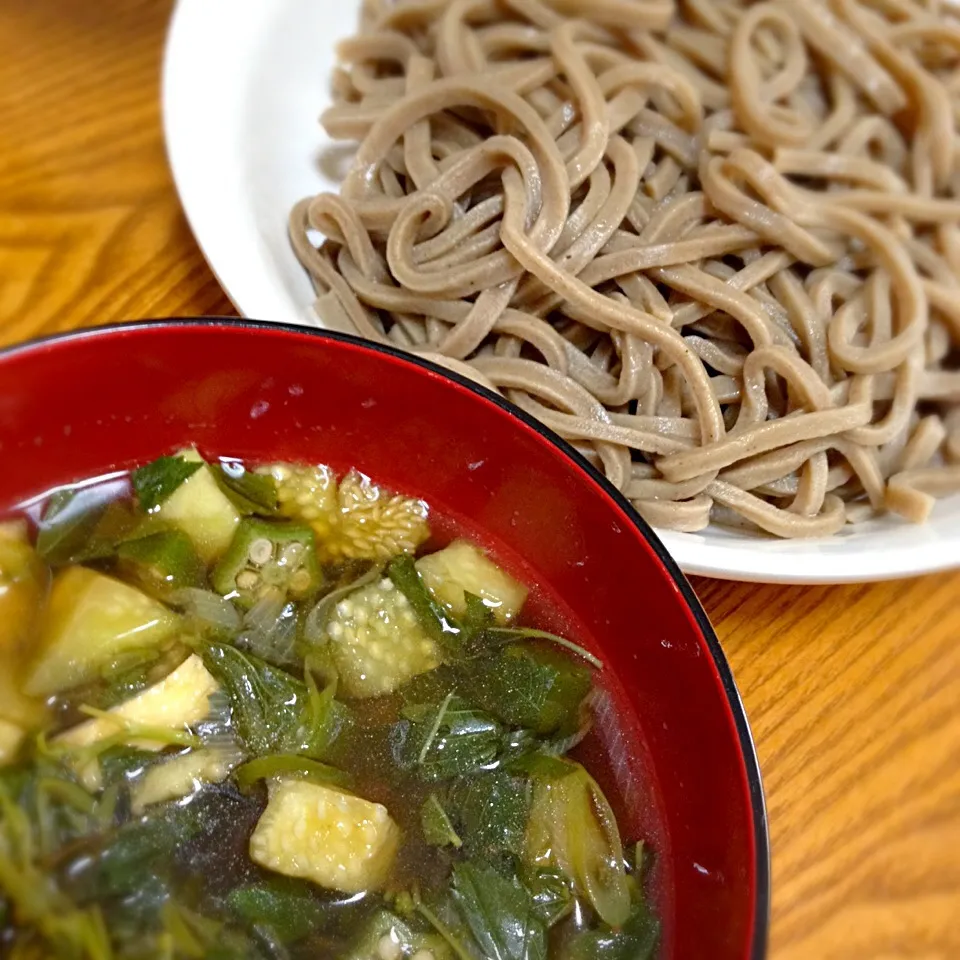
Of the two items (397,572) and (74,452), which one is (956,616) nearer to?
(397,572)

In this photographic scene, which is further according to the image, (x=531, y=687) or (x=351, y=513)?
(x=351, y=513)

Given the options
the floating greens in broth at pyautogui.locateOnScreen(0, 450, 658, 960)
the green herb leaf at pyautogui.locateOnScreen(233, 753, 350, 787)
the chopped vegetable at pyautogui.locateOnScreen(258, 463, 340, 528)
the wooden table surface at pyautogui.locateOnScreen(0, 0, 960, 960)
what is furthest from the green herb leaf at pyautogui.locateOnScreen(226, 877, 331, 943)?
the wooden table surface at pyautogui.locateOnScreen(0, 0, 960, 960)

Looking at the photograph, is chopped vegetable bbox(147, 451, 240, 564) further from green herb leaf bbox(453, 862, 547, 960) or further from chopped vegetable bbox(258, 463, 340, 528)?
green herb leaf bbox(453, 862, 547, 960)

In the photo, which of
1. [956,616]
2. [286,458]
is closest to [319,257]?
[286,458]

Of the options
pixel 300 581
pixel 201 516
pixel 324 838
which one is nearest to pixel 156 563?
pixel 201 516

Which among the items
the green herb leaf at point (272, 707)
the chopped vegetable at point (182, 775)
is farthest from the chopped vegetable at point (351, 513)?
the chopped vegetable at point (182, 775)

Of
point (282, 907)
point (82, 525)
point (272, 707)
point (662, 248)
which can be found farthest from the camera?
point (662, 248)

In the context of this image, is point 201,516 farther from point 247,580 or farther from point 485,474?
point 485,474
